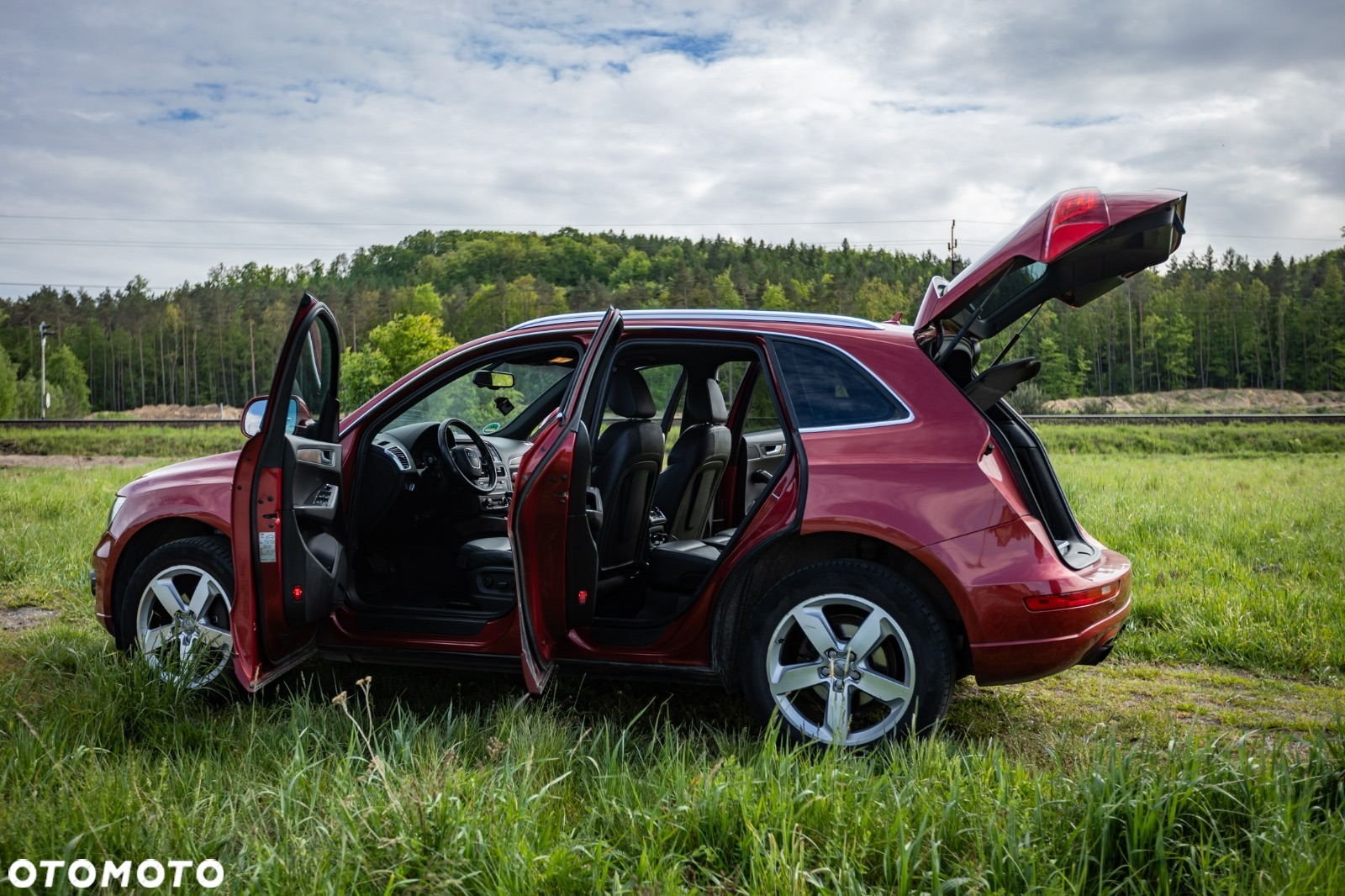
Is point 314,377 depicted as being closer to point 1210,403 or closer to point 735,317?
point 735,317

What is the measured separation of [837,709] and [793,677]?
0.66 ft

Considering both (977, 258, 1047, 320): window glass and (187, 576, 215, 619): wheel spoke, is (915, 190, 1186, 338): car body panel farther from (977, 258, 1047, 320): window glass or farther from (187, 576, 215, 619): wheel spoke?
(187, 576, 215, 619): wheel spoke

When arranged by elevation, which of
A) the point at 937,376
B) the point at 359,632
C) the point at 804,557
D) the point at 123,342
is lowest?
the point at 359,632

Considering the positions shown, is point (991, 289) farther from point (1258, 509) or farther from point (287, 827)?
point (1258, 509)

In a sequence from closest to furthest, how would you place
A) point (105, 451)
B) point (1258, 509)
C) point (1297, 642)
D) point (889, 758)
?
point (889, 758)
point (1297, 642)
point (1258, 509)
point (105, 451)

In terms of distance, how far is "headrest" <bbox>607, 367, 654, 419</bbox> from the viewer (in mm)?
4523

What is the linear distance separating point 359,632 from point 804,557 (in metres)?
1.93

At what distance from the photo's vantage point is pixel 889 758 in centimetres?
348

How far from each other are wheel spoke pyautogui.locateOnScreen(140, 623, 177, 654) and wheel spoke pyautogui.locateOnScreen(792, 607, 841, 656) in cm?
274

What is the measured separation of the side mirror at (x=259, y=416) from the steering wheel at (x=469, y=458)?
1.00 m

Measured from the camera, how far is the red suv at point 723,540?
3625mm

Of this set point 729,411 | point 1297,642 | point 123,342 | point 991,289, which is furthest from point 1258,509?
point 123,342

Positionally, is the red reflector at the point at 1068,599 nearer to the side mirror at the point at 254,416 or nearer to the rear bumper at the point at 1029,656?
the rear bumper at the point at 1029,656

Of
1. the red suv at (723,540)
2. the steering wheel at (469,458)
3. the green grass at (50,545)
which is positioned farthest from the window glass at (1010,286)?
the green grass at (50,545)
